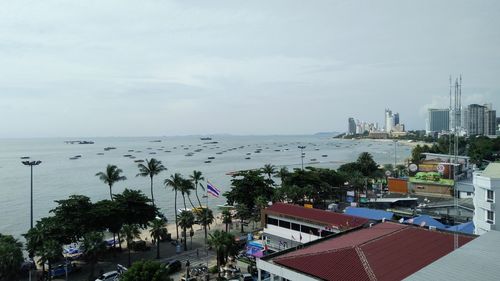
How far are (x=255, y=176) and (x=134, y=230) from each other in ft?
83.4

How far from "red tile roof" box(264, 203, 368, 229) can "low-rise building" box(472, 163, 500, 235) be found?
9959mm

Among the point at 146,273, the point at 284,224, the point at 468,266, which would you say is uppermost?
the point at 468,266

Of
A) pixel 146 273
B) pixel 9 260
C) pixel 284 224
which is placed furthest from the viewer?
pixel 284 224

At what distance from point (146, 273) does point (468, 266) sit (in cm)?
1659

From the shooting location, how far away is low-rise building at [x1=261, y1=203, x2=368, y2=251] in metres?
32.0

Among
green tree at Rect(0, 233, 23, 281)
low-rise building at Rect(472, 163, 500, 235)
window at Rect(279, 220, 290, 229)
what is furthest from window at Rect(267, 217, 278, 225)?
green tree at Rect(0, 233, 23, 281)

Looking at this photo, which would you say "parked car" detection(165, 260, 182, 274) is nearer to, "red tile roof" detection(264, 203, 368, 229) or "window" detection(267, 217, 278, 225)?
"window" detection(267, 217, 278, 225)

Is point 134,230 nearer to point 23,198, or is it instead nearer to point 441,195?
point 441,195

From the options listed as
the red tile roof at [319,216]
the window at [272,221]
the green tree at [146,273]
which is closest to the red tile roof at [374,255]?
the green tree at [146,273]

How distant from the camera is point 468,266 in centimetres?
1388

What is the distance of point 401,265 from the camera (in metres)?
18.3

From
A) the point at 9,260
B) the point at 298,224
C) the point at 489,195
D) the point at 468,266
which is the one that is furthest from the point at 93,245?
the point at 489,195

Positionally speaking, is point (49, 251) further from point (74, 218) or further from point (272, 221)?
point (272, 221)

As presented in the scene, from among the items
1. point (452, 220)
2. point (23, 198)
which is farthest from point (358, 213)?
point (23, 198)
